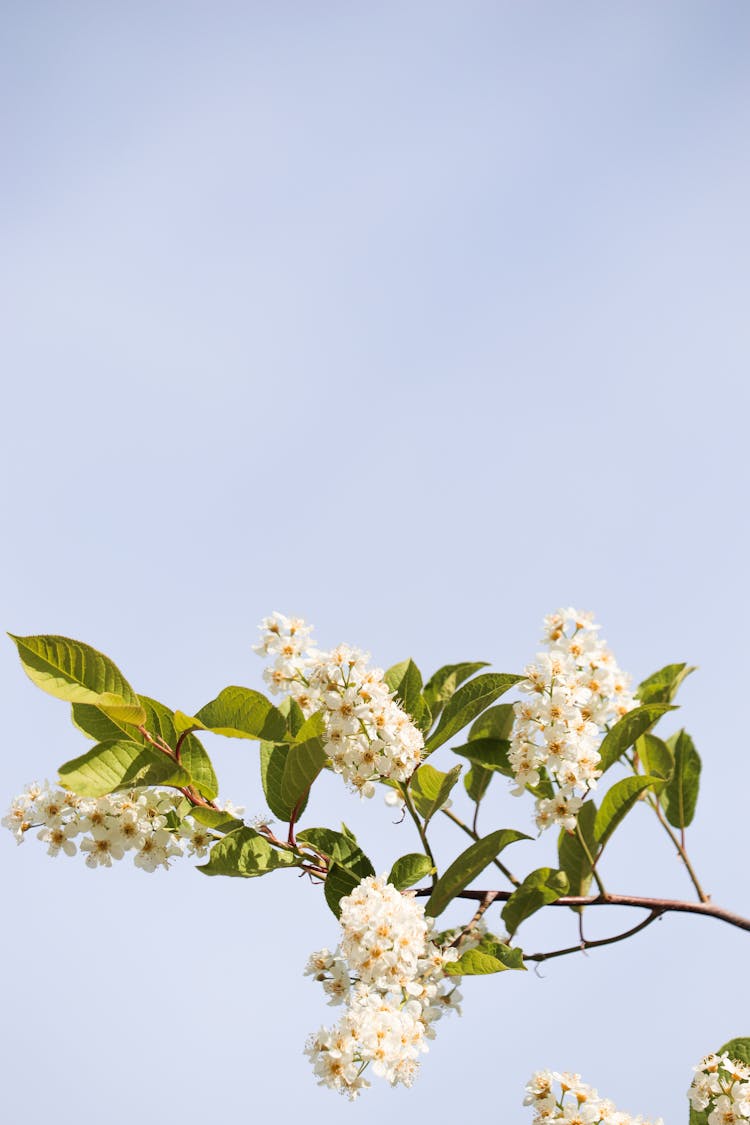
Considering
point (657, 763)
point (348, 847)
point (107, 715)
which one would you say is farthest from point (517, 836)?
point (107, 715)

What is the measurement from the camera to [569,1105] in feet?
8.35

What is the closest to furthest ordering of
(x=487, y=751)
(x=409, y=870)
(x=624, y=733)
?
(x=409, y=870) → (x=624, y=733) → (x=487, y=751)


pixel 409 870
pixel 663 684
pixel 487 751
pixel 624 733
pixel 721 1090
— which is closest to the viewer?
pixel 409 870

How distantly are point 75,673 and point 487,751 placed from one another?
1062mm

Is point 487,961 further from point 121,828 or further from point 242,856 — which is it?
point 121,828

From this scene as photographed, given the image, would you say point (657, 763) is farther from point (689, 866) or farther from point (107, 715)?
point (107, 715)

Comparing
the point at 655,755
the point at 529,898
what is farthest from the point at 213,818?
the point at 655,755

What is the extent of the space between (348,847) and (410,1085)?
0.54 m

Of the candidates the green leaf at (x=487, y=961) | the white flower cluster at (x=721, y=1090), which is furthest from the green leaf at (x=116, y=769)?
the white flower cluster at (x=721, y=1090)

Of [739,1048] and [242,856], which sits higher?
[242,856]

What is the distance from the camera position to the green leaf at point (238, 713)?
90.0 inches

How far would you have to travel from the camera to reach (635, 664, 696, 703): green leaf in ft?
9.16

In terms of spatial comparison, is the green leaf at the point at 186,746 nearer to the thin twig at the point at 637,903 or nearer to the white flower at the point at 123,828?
the white flower at the point at 123,828

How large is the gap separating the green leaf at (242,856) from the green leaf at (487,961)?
1.49 ft
